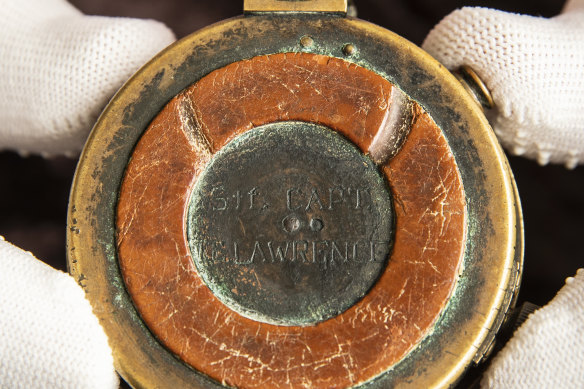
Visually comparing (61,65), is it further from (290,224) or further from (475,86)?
(475,86)

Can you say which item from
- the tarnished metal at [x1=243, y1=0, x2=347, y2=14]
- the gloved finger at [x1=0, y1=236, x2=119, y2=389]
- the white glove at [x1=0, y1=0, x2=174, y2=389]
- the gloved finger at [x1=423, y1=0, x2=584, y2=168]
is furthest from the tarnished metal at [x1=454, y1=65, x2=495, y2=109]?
the gloved finger at [x1=0, y1=236, x2=119, y2=389]

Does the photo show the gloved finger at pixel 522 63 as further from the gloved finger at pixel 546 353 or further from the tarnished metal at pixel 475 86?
the gloved finger at pixel 546 353

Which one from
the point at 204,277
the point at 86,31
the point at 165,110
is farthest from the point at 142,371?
the point at 86,31

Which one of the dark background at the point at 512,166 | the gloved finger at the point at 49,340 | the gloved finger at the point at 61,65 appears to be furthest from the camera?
the dark background at the point at 512,166

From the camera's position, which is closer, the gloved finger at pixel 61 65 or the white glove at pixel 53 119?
the white glove at pixel 53 119

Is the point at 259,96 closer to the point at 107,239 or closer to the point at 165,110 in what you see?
the point at 165,110

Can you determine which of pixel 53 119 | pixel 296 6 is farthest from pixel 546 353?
pixel 53 119

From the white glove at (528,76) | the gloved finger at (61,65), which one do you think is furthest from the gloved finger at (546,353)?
the gloved finger at (61,65)
